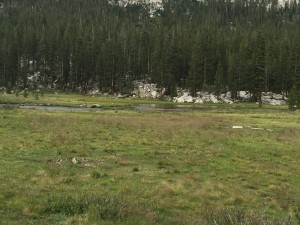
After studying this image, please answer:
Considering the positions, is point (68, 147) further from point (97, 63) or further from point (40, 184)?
point (97, 63)

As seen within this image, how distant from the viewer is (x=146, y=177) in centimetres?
2130

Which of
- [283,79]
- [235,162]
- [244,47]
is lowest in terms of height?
[235,162]

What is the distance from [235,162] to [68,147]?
11.8 m

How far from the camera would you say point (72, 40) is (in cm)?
14825

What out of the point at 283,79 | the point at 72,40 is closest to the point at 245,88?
the point at 283,79

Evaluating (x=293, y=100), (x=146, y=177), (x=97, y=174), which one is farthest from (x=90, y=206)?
(x=293, y=100)

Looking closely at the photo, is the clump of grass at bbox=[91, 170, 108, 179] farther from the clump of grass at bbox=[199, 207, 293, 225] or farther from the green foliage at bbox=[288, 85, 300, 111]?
the green foliage at bbox=[288, 85, 300, 111]

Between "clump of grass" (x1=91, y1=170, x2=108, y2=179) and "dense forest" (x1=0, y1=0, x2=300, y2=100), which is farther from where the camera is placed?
"dense forest" (x1=0, y1=0, x2=300, y2=100)

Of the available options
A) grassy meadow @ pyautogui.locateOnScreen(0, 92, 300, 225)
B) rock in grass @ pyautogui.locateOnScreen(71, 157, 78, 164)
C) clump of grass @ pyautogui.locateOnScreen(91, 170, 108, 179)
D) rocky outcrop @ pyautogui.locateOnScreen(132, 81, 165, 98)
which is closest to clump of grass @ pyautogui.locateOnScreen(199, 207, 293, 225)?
grassy meadow @ pyautogui.locateOnScreen(0, 92, 300, 225)

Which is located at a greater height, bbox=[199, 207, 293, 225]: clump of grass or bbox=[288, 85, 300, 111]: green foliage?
bbox=[288, 85, 300, 111]: green foliage

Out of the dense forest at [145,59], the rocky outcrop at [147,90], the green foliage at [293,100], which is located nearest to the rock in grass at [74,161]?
the green foliage at [293,100]

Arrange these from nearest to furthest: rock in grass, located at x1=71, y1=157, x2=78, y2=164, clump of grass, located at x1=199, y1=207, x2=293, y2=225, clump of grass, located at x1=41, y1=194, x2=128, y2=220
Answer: clump of grass, located at x1=199, y1=207, x2=293, y2=225 < clump of grass, located at x1=41, y1=194, x2=128, y2=220 < rock in grass, located at x1=71, y1=157, x2=78, y2=164

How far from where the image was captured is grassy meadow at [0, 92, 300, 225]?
14.1m

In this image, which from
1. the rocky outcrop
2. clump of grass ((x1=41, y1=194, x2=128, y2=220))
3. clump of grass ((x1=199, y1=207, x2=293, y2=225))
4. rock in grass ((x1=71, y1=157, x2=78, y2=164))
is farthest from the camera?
the rocky outcrop
